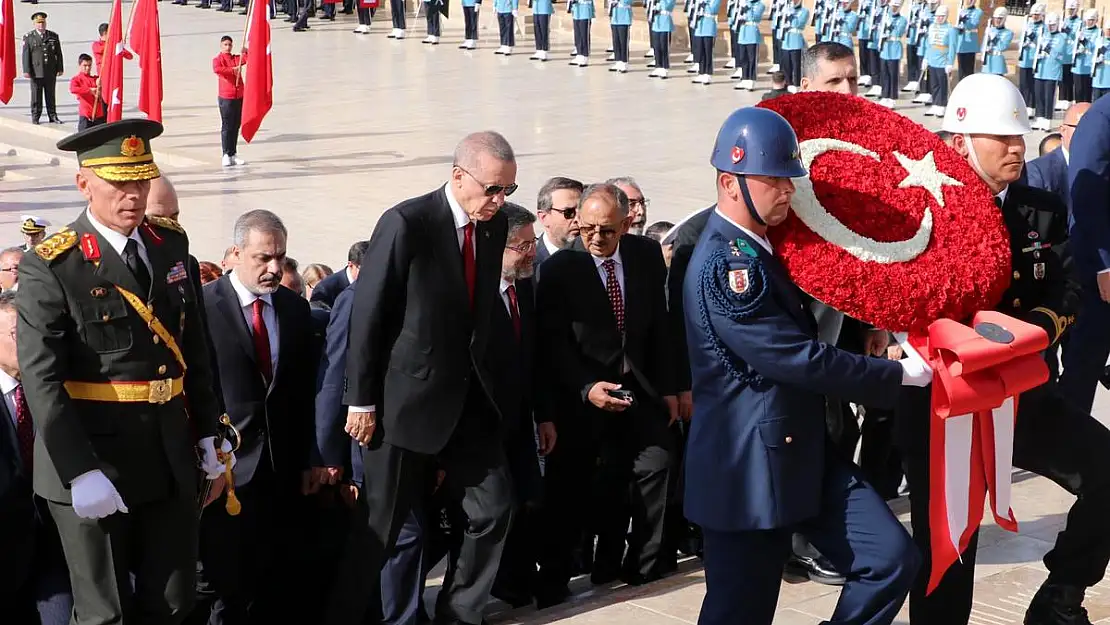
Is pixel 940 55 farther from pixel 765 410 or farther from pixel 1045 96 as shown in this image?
pixel 765 410

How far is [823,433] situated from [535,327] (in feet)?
6.25

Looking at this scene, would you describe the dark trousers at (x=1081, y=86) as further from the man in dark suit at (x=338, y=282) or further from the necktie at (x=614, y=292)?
the necktie at (x=614, y=292)

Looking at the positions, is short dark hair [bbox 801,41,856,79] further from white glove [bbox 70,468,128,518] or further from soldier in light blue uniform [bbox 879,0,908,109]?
soldier in light blue uniform [bbox 879,0,908,109]

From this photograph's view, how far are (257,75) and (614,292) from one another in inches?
273

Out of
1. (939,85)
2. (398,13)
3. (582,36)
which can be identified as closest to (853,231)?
(939,85)

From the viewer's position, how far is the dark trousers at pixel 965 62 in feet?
86.2

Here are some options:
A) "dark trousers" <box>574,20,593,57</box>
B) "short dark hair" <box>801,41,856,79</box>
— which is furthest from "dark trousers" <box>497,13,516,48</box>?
"short dark hair" <box>801,41,856,79</box>

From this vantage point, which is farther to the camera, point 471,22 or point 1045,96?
point 471,22

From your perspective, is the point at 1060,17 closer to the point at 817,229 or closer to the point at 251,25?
the point at 251,25

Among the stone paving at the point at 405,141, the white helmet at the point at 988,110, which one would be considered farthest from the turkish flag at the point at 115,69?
the white helmet at the point at 988,110

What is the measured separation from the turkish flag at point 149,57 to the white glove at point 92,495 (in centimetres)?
760

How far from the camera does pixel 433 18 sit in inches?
1291

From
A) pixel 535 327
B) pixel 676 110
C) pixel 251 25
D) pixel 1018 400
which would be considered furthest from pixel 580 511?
pixel 676 110

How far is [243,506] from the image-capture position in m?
5.66
